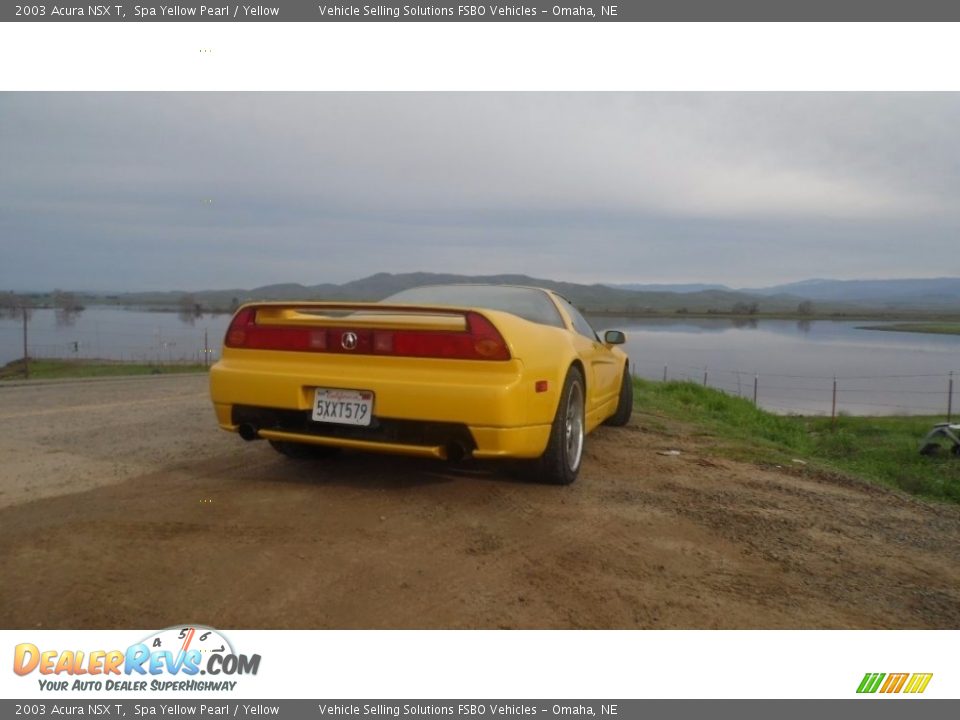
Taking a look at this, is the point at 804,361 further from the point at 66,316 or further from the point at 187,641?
the point at 66,316

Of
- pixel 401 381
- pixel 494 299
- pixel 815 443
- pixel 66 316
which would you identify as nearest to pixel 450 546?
pixel 401 381

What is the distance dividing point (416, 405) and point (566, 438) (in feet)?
3.60

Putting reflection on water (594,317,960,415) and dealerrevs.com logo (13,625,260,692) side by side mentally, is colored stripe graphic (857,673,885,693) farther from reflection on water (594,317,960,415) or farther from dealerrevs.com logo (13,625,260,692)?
reflection on water (594,317,960,415)

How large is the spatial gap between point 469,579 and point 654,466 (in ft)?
8.42

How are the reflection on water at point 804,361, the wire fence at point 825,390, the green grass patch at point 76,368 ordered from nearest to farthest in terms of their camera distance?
the green grass patch at point 76,368 → the wire fence at point 825,390 → the reflection on water at point 804,361

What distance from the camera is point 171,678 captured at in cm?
209

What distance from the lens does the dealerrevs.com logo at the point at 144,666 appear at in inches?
81.0

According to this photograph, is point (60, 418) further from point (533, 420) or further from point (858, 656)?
point (858, 656)

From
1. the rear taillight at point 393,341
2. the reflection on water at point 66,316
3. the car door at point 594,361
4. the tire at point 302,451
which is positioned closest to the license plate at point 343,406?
the rear taillight at point 393,341

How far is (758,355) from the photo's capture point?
33.2m

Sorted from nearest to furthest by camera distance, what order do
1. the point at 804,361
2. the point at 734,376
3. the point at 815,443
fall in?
the point at 815,443 → the point at 734,376 → the point at 804,361

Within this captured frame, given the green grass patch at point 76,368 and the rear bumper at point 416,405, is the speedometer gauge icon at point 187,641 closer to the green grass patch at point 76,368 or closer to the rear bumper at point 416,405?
the rear bumper at point 416,405

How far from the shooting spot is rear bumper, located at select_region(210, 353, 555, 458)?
3.36 m

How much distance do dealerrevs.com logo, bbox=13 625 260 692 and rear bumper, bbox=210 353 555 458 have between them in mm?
1472
